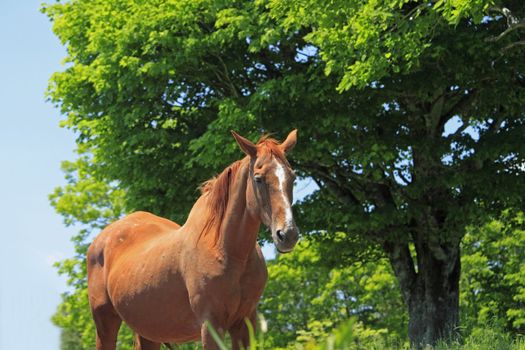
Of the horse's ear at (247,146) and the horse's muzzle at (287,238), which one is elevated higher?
the horse's ear at (247,146)

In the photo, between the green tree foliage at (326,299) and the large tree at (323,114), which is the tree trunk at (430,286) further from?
the green tree foliage at (326,299)

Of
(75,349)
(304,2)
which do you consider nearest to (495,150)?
(304,2)

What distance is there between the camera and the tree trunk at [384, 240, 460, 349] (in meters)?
21.8

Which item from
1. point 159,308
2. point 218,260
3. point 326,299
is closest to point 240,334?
point 218,260

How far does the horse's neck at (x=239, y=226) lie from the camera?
6.66 m

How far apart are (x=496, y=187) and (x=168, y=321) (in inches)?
565

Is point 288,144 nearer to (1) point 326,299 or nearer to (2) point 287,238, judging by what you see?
(2) point 287,238

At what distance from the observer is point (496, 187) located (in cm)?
2006

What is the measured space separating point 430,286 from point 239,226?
1630cm

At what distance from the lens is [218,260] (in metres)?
6.67

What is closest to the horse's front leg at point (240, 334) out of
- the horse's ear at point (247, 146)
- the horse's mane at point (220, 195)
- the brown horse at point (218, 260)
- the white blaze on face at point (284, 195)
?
the brown horse at point (218, 260)

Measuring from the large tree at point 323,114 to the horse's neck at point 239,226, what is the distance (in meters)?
9.80

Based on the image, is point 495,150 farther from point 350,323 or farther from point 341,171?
point 350,323

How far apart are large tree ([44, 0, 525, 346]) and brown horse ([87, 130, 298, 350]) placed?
9468 millimetres
